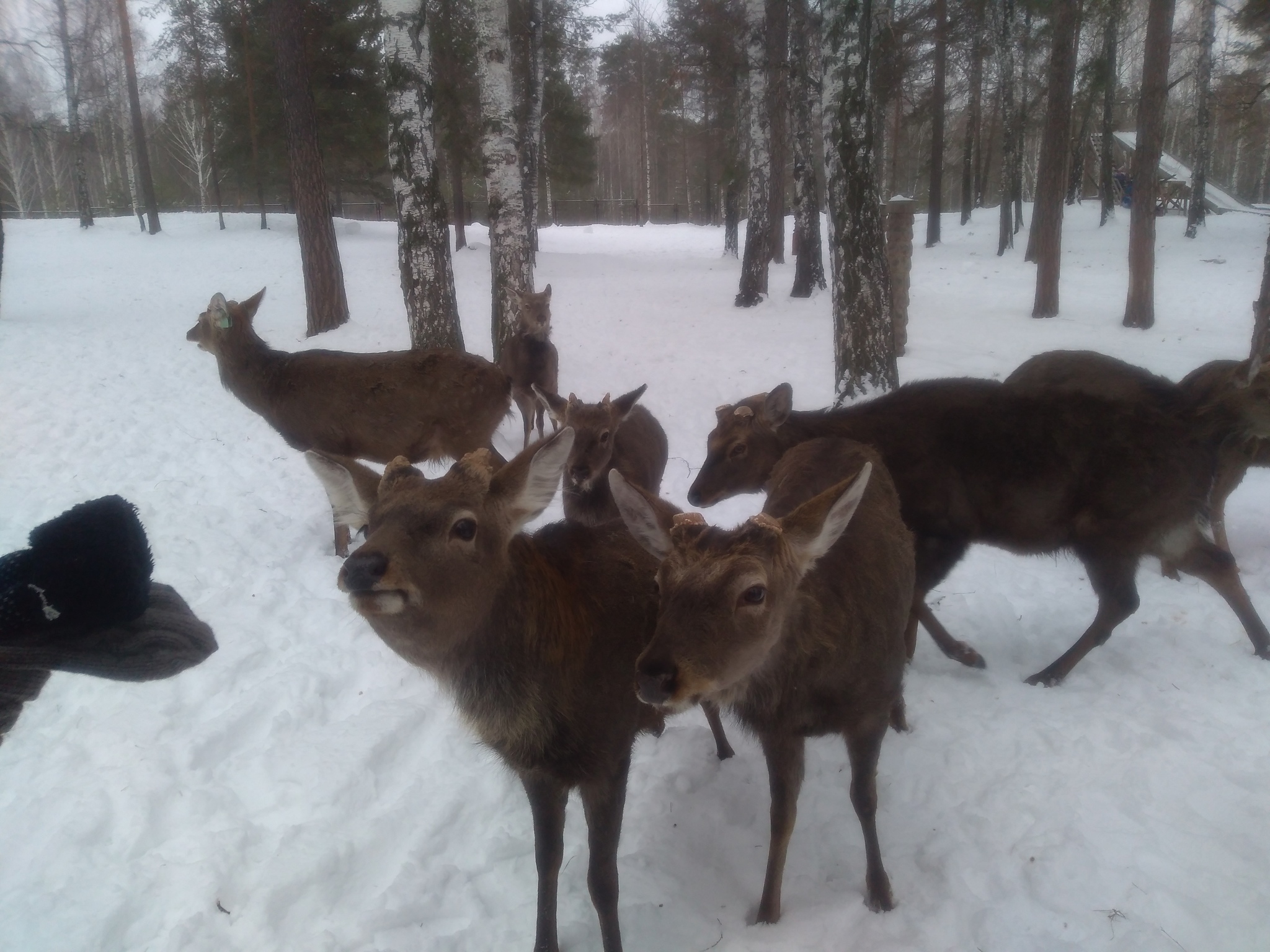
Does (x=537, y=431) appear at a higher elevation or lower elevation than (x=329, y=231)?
lower

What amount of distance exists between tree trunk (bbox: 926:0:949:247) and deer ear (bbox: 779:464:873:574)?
20084mm

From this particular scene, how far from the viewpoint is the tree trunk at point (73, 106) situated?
28.7 metres

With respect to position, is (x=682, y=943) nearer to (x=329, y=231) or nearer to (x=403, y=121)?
(x=403, y=121)

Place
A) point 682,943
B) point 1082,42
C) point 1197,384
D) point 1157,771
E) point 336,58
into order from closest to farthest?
point 682,943, point 1157,771, point 1197,384, point 336,58, point 1082,42

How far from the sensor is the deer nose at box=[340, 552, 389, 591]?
2158 mm

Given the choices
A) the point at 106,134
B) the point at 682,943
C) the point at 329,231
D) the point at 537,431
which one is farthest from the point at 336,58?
the point at 106,134

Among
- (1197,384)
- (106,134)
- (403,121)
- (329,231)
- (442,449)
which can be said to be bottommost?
(442,449)

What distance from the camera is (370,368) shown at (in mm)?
6715

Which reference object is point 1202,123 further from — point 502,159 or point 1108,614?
point 1108,614

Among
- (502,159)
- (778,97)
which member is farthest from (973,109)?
(502,159)

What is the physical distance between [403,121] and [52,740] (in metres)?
8.33

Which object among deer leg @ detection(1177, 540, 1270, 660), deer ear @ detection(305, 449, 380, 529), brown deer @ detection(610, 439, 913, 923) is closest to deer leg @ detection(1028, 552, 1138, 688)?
deer leg @ detection(1177, 540, 1270, 660)

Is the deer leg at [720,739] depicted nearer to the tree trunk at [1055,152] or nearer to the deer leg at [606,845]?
the deer leg at [606,845]

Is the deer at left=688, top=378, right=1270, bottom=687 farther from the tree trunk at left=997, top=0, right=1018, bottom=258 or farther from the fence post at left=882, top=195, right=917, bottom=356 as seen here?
the tree trunk at left=997, top=0, right=1018, bottom=258
